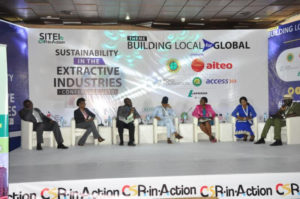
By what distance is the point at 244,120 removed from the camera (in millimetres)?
6820

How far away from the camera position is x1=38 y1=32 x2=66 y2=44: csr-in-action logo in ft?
24.2

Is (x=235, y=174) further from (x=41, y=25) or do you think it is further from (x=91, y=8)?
(x=41, y=25)

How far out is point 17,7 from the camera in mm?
6461

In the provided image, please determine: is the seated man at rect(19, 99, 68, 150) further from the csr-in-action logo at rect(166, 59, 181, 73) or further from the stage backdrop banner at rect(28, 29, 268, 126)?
the csr-in-action logo at rect(166, 59, 181, 73)

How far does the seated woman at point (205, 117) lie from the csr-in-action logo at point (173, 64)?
112cm

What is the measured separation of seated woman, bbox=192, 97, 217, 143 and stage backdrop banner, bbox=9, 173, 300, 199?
3.30 meters

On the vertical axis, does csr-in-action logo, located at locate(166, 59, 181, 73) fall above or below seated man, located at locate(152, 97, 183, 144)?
above

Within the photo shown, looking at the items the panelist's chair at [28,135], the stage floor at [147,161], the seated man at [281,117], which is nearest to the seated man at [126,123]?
the stage floor at [147,161]

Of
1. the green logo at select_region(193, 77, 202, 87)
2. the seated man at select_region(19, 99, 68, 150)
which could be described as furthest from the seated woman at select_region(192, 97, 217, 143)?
the seated man at select_region(19, 99, 68, 150)

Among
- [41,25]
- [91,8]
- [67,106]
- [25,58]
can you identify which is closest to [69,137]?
[67,106]

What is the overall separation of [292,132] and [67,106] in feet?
15.9

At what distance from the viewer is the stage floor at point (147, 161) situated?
380 cm

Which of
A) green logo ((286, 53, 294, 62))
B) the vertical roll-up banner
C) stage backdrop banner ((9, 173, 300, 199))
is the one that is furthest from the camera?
green logo ((286, 53, 294, 62))

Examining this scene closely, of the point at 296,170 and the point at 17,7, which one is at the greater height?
the point at 17,7
